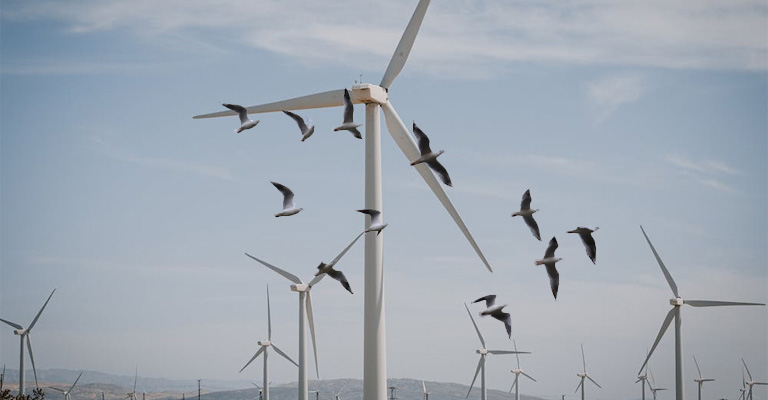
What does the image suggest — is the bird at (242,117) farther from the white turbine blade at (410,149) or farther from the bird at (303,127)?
the white turbine blade at (410,149)

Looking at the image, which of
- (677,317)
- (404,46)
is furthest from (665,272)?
(404,46)

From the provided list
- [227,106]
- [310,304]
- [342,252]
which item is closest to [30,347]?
[310,304]

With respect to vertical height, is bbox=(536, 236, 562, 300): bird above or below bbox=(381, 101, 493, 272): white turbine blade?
below

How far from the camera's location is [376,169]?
31.7m

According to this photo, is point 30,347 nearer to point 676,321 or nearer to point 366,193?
point 676,321

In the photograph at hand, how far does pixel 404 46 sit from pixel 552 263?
1018cm

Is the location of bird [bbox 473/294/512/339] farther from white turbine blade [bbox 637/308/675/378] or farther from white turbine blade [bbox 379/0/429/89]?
white turbine blade [bbox 637/308/675/378]

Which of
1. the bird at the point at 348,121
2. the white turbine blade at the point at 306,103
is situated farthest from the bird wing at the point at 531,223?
the white turbine blade at the point at 306,103

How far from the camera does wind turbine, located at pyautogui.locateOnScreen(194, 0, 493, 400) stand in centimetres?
3048

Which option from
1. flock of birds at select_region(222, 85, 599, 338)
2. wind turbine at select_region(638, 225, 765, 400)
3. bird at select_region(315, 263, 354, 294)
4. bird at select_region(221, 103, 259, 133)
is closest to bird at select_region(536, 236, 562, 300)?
flock of birds at select_region(222, 85, 599, 338)

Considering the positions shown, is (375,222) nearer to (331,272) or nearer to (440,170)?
(440,170)

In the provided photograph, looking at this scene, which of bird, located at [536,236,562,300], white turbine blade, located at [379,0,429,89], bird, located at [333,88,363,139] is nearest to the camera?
bird, located at [536,236,562,300]

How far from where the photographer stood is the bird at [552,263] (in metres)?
29.8

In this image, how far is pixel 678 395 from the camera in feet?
214
